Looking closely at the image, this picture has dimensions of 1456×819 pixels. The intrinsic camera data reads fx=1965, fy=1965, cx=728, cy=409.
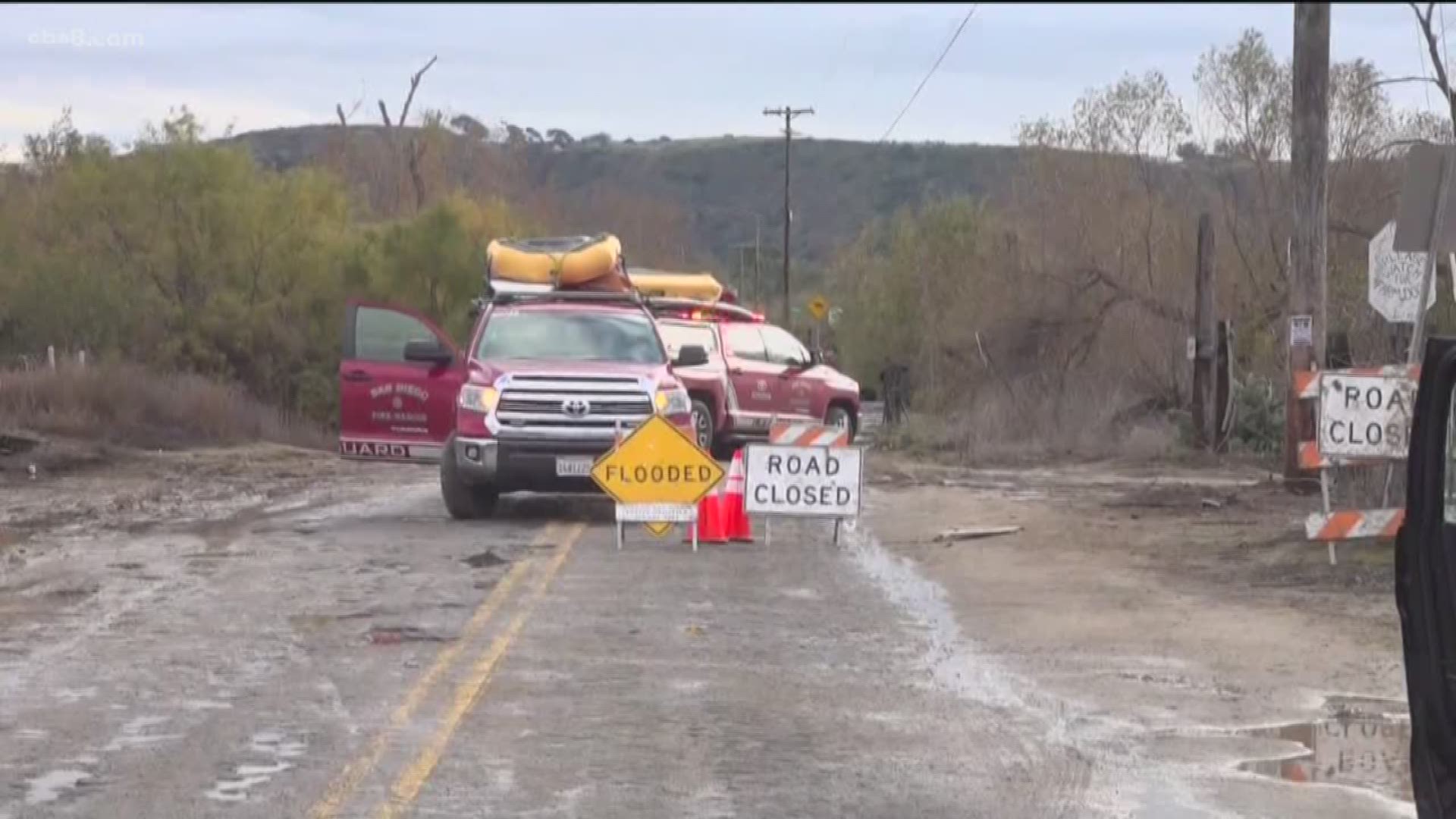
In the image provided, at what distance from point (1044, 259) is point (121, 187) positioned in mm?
16491

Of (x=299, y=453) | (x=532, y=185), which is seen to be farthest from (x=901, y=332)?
(x=532, y=185)

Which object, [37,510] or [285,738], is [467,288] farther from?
[285,738]

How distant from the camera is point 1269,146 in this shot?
99.3ft

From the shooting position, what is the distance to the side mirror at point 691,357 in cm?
1795

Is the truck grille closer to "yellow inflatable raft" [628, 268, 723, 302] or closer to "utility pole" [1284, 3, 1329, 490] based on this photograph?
"utility pole" [1284, 3, 1329, 490]

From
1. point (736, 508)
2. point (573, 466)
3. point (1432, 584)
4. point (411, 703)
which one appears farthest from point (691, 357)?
point (1432, 584)

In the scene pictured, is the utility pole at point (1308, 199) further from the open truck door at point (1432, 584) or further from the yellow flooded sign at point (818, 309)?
the yellow flooded sign at point (818, 309)

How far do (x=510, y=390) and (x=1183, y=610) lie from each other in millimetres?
6374

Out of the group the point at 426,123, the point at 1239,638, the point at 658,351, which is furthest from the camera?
the point at 426,123

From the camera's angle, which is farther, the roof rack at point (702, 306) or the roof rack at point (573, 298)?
the roof rack at point (702, 306)

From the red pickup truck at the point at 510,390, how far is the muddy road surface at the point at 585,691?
3.65 ft

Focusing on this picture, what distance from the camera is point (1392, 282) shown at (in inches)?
615

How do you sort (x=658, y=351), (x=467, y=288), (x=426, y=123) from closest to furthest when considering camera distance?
(x=658, y=351), (x=467, y=288), (x=426, y=123)

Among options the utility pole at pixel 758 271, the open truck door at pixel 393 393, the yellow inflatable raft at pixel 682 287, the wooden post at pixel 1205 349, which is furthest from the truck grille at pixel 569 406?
the utility pole at pixel 758 271
